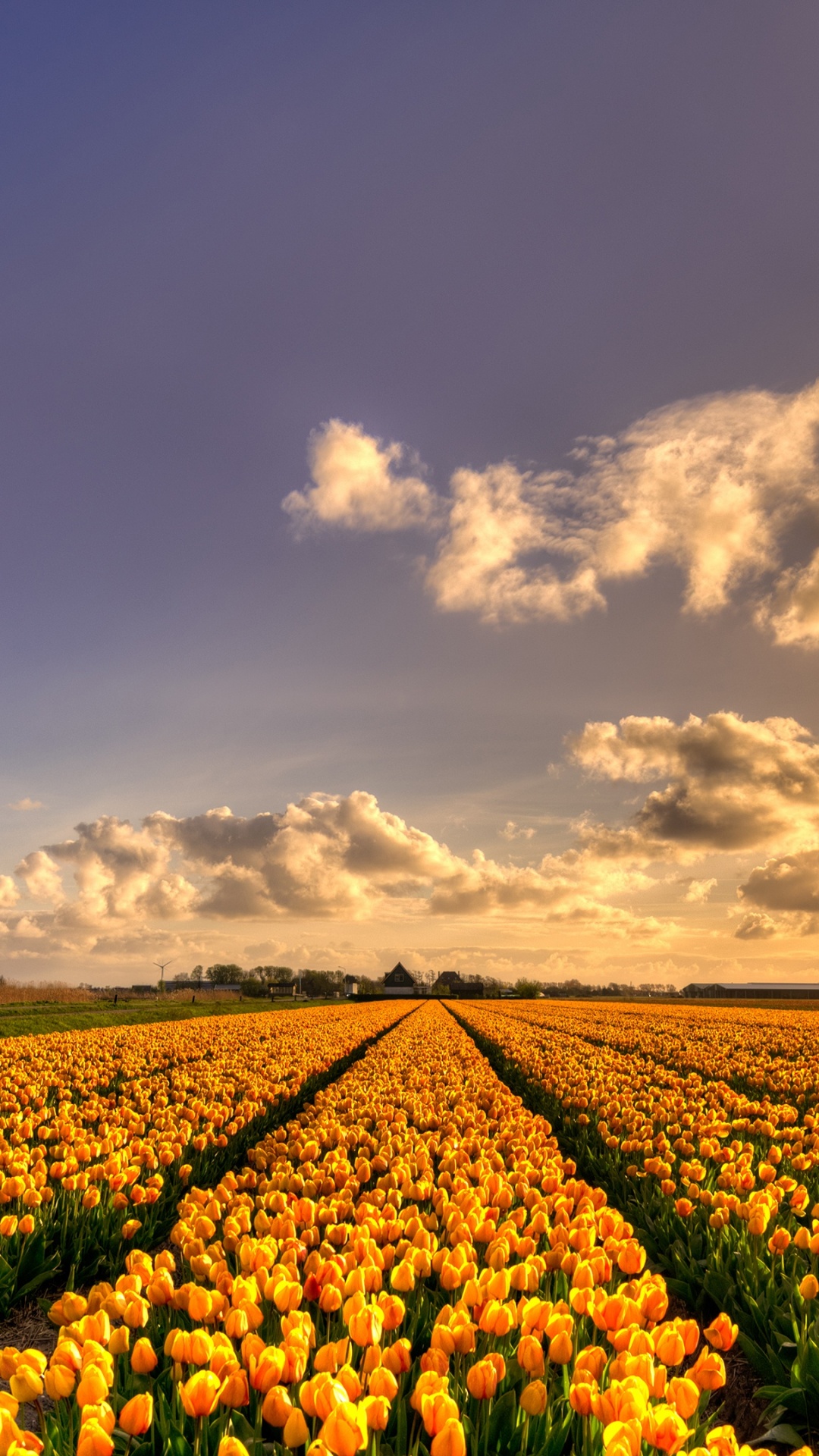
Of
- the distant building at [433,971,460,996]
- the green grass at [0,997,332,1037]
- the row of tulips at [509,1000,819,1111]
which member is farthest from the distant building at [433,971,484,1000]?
the row of tulips at [509,1000,819,1111]

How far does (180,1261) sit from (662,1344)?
5.22 metres

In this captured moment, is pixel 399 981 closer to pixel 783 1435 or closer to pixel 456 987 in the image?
pixel 456 987

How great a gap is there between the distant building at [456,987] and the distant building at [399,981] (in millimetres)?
3983

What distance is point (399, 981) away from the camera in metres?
134

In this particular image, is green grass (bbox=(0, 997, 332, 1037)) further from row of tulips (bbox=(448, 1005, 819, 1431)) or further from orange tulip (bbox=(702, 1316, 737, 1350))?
orange tulip (bbox=(702, 1316, 737, 1350))

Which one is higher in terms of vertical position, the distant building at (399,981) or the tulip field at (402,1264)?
the tulip field at (402,1264)

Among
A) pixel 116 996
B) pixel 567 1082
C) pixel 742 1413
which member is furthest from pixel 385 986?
pixel 742 1413

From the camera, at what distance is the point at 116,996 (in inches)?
2399

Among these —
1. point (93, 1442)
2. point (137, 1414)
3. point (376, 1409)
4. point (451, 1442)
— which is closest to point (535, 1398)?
point (451, 1442)

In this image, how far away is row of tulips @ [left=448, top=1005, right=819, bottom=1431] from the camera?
4750 mm

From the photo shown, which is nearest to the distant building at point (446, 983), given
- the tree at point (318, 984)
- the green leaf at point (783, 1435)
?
the tree at point (318, 984)

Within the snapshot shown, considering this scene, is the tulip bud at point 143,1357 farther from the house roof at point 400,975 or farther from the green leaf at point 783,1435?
the house roof at point 400,975

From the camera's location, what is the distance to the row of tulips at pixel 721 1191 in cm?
475

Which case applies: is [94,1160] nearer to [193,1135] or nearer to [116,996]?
[193,1135]
